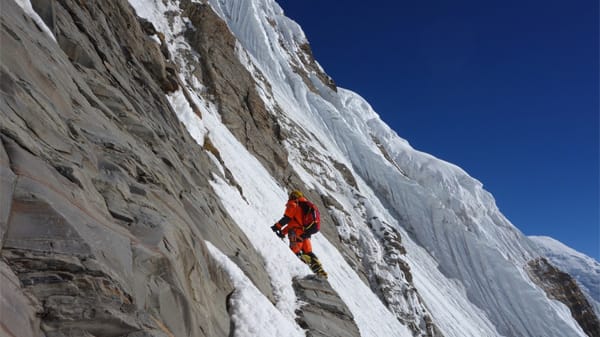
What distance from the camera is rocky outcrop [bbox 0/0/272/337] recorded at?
2820 millimetres

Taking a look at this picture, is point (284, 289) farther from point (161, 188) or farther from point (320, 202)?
point (320, 202)

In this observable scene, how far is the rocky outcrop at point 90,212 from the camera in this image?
2.82 metres

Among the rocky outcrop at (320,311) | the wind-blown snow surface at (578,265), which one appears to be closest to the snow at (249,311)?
the rocky outcrop at (320,311)

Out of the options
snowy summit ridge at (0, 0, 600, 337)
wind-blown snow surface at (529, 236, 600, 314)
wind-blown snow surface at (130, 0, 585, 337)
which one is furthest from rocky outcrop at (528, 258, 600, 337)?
wind-blown snow surface at (529, 236, 600, 314)

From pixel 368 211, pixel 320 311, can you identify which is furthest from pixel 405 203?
pixel 320 311

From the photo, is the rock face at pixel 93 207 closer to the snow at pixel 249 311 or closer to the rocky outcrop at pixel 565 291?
the snow at pixel 249 311

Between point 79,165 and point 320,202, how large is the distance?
1959 cm

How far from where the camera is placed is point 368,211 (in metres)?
28.5

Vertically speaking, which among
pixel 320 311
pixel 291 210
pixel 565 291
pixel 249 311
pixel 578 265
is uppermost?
pixel 578 265

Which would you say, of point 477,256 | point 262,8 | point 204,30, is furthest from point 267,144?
point 262,8

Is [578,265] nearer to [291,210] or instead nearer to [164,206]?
[291,210]

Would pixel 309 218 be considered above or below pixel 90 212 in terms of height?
above

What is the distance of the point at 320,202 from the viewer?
23.2 m

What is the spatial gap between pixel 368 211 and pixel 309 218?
61.8 feet
